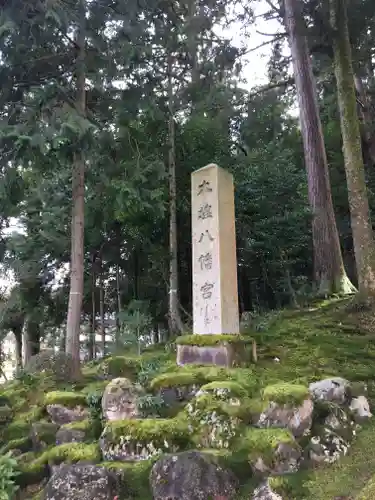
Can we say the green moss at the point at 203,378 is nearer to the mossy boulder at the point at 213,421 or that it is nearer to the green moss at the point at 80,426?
the mossy boulder at the point at 213,421

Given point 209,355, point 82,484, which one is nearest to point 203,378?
point 209,355

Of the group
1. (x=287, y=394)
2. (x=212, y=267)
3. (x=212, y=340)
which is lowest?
(x=287, y=394)

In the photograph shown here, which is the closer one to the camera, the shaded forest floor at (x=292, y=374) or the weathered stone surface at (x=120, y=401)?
the shaded forest floor at (x=292, y=374)

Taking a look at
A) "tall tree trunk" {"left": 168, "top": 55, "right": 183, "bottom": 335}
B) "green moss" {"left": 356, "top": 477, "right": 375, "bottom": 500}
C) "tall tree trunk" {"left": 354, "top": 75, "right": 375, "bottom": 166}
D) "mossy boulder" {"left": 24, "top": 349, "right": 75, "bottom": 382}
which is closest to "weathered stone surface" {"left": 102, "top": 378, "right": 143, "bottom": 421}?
"mossy boulder" {"left": 24, "top": 349, "right": 75, "bottom": 382}

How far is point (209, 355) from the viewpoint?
5887mm

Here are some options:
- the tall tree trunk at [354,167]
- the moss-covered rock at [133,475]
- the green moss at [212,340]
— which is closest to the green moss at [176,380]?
the green moss at [212,340]

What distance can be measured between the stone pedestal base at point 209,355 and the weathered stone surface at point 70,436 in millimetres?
1777

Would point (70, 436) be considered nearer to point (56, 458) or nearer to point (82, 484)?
point (56, 458)

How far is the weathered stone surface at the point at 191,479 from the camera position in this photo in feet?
11.8

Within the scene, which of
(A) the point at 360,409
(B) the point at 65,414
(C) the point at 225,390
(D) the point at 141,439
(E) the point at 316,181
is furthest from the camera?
(E) the point at 316,181

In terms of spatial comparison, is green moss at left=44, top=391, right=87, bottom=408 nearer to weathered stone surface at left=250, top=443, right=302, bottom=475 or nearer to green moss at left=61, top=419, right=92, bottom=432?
green moss at left=61, top=419, right=92, bottom=432

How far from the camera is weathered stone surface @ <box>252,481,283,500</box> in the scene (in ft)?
11.6

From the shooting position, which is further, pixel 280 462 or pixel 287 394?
pixel 287 394

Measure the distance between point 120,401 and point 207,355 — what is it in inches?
58.3
